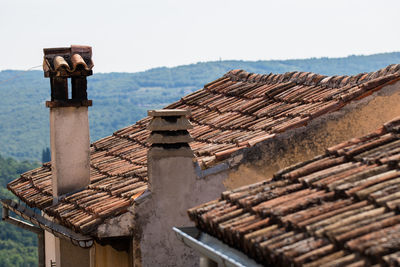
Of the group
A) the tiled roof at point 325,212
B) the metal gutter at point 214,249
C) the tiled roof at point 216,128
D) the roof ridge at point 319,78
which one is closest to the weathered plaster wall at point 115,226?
the tiled roof at point 216,128

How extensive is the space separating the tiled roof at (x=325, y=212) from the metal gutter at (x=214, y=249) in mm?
80

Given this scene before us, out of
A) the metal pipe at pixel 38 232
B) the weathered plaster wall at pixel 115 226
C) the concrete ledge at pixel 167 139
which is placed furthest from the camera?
the metal pipe at pixel 38 232

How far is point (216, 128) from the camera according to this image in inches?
457

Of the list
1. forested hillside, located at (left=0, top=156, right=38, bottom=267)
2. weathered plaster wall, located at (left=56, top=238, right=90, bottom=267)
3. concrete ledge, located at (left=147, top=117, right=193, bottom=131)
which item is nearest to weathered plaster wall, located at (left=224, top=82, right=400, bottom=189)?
concrete ledge, located at (left=147, top=117, right=193, bottom=131)

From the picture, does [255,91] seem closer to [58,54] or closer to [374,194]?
[58,54]

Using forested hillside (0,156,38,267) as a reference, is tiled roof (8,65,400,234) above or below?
below

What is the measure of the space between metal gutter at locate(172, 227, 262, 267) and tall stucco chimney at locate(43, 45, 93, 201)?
4554mm

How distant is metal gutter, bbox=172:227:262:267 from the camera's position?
6104mm

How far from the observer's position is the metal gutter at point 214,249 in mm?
6104

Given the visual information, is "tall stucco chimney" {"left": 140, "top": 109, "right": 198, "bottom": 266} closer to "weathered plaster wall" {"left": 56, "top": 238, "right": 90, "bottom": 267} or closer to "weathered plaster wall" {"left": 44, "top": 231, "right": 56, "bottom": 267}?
"weathered plaster wall" {"left": 56, "top": 238, "right": 90, "bottom": 267}

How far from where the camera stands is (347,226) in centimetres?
544

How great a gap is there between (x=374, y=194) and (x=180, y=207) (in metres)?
3.93

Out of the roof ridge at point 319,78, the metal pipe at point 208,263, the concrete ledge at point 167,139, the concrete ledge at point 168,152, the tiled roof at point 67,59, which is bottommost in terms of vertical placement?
the metal pipe at point 208,263

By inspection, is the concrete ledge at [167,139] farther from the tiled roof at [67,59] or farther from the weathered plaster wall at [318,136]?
the tiled roof at [67,59]
